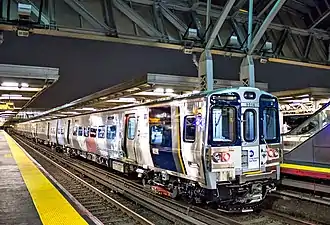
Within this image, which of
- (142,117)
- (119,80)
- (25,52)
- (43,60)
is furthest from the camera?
(119,80)

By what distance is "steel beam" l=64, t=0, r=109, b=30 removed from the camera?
8141 millimetres

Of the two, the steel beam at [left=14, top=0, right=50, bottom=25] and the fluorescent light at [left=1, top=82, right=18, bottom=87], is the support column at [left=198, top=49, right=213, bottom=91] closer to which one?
the steel beam at [left=14, top=0, right=50, bottom=25]

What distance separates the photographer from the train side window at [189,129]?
23.9 ft

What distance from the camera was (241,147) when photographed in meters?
7.25

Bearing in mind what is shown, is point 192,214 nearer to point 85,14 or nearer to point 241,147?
point 241,147

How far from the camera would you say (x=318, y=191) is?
895cm

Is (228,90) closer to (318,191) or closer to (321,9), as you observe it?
(318,191)

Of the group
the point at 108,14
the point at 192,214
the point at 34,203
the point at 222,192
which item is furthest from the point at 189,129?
the point at 108,14

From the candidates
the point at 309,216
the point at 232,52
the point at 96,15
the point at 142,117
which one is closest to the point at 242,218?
the point at 309,216

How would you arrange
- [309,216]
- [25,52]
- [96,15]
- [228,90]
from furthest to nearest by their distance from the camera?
[25,52] → [96,15] → [309,216] → [228,90]

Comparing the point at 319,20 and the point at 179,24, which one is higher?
the point at 319,20

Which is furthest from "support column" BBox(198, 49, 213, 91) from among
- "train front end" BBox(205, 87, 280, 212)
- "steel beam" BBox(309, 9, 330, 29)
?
"steel beam" BBox(309, 9, 330, 29)

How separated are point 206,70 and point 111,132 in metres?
4.35

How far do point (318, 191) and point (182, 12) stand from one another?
613 cm
